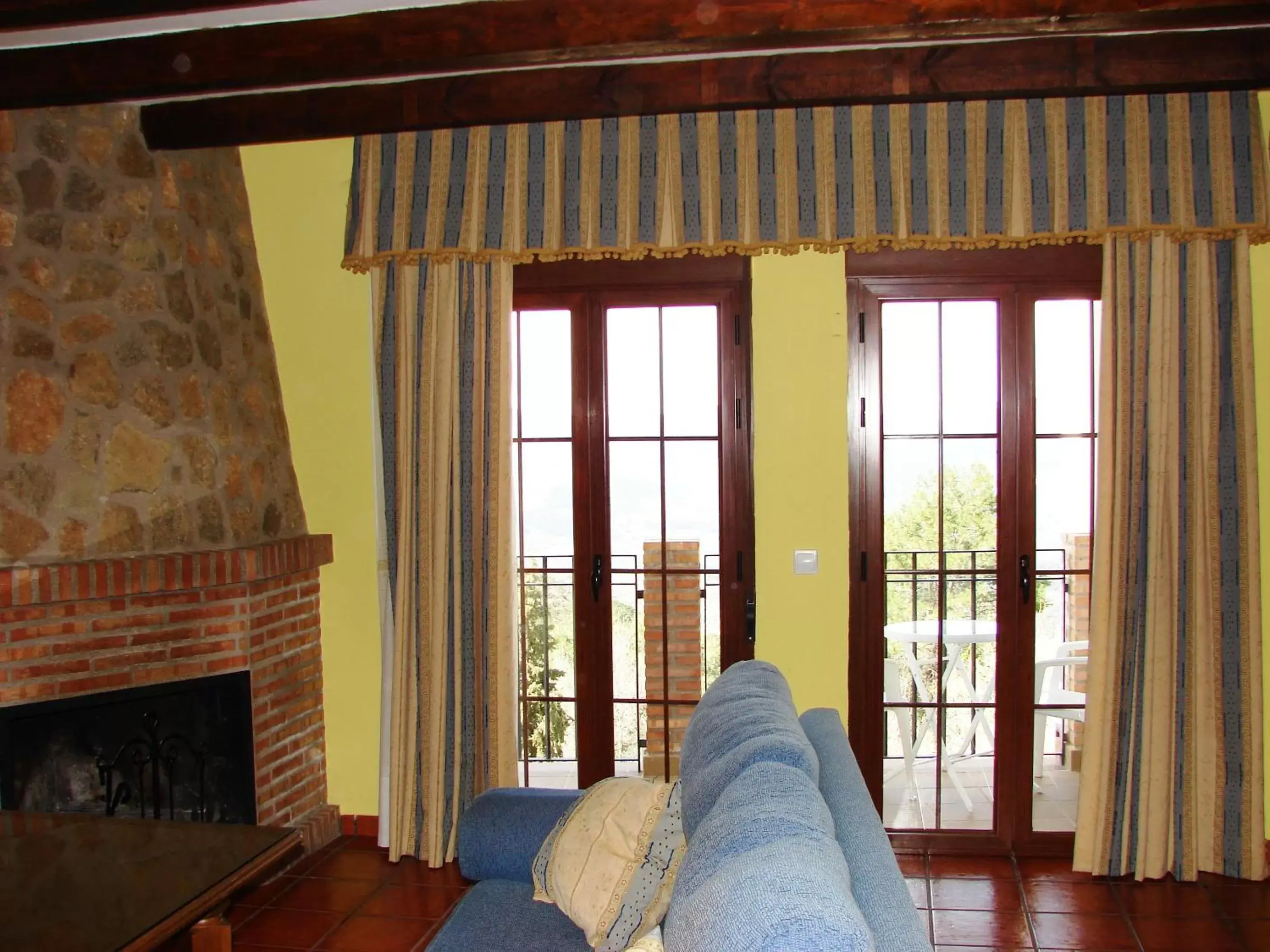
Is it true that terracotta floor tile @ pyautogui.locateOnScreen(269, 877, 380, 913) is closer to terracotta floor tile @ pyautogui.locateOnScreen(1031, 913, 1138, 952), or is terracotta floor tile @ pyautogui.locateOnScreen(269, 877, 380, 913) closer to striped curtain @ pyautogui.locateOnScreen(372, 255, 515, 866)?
striped curtain @ pyautogui.locateOnScreen(372, 255, 515, 866)

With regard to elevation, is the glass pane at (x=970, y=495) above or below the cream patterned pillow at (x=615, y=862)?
above

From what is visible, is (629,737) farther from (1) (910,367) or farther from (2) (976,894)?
(1) (910,367)

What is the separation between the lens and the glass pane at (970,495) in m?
3.53

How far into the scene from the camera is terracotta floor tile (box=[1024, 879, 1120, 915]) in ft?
10.2

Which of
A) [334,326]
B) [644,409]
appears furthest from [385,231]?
[644,409]

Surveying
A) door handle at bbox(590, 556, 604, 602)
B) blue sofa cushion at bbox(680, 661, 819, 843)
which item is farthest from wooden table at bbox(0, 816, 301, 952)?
door handle at bbox(590, 556, 604, 602)

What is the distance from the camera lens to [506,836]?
239 centimetres

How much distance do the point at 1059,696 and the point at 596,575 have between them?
1865mm

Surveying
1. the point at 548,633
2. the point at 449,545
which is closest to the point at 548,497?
the point at 449,545

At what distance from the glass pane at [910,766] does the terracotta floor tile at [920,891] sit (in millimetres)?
257

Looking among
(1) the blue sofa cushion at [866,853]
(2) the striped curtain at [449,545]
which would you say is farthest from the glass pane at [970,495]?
(2) the striped curtain at [449,545]

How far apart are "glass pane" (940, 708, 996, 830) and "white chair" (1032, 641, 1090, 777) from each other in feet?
0.58

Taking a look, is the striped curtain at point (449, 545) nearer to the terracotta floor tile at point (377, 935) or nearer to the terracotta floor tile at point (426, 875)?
the terracotta floor tile at point (426, 875)

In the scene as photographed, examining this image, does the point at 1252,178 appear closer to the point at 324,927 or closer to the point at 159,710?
the point at 324,927
